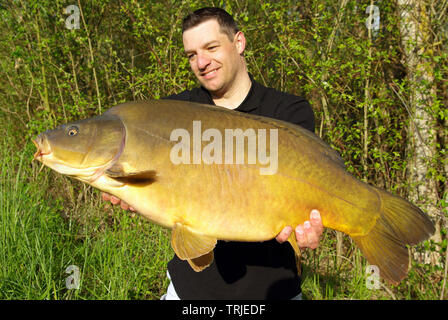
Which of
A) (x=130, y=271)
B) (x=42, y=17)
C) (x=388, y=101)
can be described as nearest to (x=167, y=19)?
(x=42, y=17)

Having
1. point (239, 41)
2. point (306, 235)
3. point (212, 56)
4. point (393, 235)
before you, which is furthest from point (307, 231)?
point (239, 41)

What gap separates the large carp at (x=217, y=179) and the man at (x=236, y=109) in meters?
0.15

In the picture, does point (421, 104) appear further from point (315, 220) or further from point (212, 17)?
point (315, 220)

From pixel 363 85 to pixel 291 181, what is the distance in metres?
2.20

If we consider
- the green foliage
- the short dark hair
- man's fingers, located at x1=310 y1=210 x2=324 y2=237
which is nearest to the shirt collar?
the short dark hair

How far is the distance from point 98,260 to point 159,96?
1.56 meters

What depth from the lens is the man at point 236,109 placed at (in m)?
1.47

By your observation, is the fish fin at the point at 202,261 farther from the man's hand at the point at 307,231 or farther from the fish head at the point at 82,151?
the fish head at the point at 82,151

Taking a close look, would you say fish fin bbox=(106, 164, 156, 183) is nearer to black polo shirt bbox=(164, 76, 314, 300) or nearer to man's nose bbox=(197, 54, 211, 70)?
black polo shirt bbox=(164, 76, 314, 300)

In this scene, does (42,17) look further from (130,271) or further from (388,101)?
(388,101)

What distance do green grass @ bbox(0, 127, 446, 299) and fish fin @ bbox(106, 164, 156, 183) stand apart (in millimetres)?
1192

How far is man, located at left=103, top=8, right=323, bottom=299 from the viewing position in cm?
147

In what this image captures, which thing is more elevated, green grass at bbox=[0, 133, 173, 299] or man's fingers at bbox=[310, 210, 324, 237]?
man's fingers at bbox=[310, 210, 324, 237]

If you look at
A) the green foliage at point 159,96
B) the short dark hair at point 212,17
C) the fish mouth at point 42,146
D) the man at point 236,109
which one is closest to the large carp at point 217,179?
the fish mouth at point 42,146
